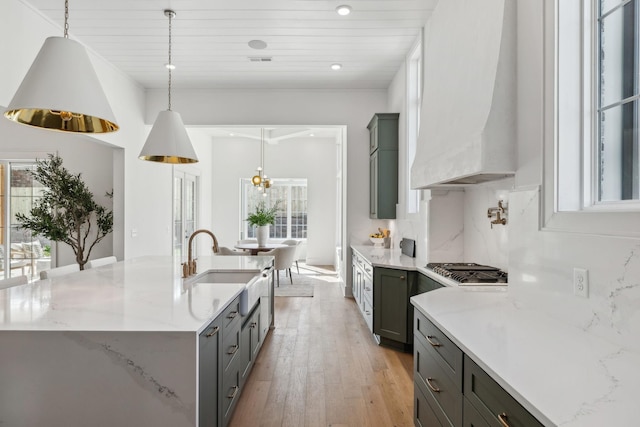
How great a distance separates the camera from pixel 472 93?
2.23 metres

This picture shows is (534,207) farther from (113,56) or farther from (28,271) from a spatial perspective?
(28,271)

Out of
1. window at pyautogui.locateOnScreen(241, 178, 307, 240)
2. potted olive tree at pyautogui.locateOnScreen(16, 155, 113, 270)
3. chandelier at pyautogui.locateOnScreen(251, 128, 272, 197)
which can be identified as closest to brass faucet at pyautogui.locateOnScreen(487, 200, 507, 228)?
potted olive tree at pyautogui.locateOnScreen(16, 155, 113, 270)

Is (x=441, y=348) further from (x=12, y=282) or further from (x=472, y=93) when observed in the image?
(x=12, y=282)

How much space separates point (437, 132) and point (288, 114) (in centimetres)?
344

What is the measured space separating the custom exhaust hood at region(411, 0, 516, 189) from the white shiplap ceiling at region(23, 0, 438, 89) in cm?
109

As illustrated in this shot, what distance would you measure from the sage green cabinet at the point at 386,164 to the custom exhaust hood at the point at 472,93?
2.06 metres

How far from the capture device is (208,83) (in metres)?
5.55

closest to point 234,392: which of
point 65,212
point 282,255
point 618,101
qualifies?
point 618,101

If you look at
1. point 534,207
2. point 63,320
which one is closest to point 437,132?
point 534,207

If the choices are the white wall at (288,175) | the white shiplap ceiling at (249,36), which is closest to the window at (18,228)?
the white shiplap ceiling at (249,36)

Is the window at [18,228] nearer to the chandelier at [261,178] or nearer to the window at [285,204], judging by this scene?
the chandelier at [261,178]

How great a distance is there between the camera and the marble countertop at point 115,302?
5.19ft

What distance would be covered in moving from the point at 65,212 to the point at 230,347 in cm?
399

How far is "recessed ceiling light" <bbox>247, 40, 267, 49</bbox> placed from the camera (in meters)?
4.22
